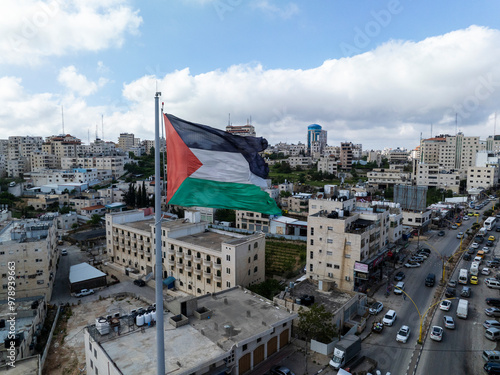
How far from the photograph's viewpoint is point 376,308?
26.5 metres

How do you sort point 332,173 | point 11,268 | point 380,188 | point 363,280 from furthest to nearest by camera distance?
point 332,173 < point 380,188 < point 363,280 < point 11,268

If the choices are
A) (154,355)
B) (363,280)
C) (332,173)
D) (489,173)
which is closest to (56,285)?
(154,355)

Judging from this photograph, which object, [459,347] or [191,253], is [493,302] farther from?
[191,253]

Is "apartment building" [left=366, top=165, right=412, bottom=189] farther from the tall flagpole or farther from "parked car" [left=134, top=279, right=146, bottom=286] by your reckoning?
the tall flagpole

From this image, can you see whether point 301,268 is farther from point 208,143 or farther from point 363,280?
point 208,143

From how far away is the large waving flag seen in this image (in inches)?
383

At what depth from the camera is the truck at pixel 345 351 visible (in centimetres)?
1898

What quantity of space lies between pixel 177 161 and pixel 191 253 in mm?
23652

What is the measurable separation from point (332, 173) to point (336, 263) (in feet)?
266

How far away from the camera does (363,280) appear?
3112 cm

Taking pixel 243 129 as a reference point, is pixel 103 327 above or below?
below

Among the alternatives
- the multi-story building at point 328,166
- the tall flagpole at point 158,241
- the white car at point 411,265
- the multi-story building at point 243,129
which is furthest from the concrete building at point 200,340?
the multi-story building at point 243,129

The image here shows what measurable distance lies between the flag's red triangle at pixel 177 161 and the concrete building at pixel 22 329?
14.7m

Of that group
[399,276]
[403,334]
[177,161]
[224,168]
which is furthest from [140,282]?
[177,161]
